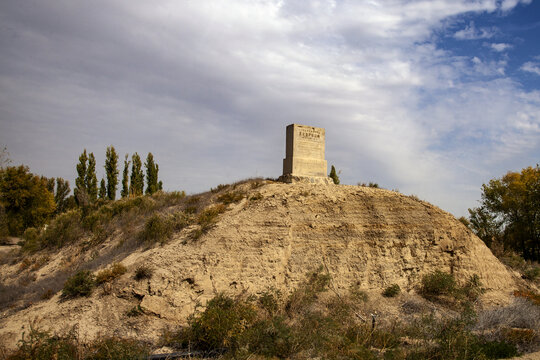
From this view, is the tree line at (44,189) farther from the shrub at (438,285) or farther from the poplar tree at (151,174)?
the shrub at (438,285)

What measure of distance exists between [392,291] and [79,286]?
970cm

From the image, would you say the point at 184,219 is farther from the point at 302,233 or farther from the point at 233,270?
the point at 302,233

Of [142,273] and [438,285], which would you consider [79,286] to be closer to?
[142,273]

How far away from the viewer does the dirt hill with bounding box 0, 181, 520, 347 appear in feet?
33.4

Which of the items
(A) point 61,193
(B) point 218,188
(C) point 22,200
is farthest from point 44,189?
(B) point 218,188

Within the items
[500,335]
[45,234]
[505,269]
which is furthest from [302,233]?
[45,234]

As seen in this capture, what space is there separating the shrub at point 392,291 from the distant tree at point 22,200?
1205 inches

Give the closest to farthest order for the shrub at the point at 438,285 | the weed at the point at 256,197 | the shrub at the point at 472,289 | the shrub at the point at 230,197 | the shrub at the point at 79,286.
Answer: the shrub at the point at 79,286, the shrub at the point at 438,285, the shrub at the point at 472,289, the weed at the point at 256,197, the shrub at the point at 230,197

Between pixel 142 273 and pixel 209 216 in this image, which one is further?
pixel 209 216

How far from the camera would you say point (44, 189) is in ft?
117

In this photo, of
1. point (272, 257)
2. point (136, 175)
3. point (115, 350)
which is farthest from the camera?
point (136, 175)

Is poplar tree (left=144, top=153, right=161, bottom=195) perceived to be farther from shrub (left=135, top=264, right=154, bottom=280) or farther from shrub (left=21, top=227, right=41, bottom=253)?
shrub (left=135, top=264, right=154, bottom=280)

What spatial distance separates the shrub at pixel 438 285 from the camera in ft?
42.9

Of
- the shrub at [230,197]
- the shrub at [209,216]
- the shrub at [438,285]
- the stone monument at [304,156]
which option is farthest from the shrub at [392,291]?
the shrub at [209,216]
